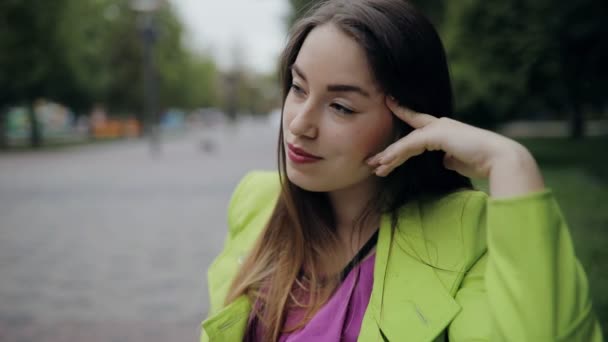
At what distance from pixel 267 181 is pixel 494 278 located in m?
1.05

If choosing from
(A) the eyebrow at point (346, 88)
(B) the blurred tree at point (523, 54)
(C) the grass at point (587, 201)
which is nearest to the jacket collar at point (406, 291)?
(A) the eyebrow at point (346, 88)

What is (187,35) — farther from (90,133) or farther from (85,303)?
(85,303)

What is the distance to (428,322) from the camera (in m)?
1.37

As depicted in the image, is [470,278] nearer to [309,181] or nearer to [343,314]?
[343,314]

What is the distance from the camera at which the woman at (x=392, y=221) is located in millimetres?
1182

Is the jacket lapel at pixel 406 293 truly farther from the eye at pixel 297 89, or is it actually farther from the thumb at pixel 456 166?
the eye at pixel 297 89

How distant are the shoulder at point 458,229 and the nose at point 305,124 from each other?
415 mm

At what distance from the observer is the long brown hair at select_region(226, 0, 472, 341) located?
145 cm

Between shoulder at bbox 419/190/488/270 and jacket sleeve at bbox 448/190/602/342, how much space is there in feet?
0.67

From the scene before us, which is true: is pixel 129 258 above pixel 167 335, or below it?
below

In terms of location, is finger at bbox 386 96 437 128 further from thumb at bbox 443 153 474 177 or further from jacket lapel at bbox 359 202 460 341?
jacket lapel at bbox 359 202 460 341

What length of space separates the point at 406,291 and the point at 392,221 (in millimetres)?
232

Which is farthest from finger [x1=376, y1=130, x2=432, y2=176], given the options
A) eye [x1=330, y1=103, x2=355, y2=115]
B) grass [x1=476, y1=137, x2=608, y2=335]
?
grass [x1=476, y1=137, x2=608, y2=335]

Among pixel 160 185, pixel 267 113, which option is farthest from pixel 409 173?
pixel 267 113
